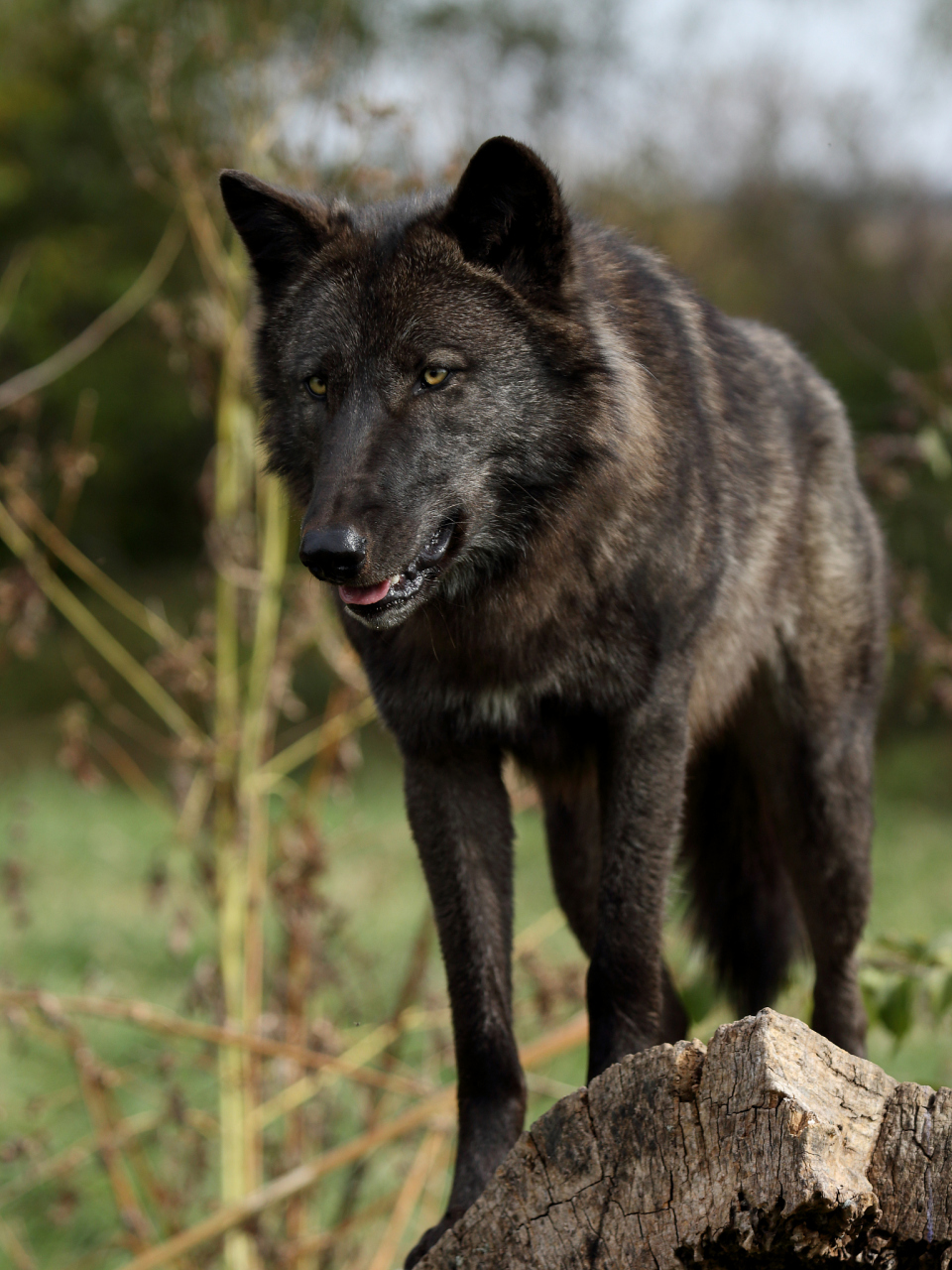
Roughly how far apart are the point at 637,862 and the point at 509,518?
0.79 meters

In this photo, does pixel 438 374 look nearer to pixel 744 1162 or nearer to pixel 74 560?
pixel 744 1162

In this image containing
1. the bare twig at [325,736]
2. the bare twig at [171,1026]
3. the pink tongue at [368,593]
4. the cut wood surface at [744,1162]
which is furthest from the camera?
the bare twig at [325,736]

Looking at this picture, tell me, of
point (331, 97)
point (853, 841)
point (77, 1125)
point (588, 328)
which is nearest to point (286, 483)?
point (588, 328)

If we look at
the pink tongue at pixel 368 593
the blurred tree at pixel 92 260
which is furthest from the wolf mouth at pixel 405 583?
the blurred tree at pixel 92 260

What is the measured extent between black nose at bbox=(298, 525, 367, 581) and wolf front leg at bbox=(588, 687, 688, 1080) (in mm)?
776

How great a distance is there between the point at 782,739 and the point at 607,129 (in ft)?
46.3

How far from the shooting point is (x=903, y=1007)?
3.24 metres

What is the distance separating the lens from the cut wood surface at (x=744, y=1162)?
1.85 m

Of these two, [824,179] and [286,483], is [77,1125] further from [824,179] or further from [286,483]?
[824,179]

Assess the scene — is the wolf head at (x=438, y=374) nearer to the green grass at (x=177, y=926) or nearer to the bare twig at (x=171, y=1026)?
the bare twig at (x=171, y=1026)

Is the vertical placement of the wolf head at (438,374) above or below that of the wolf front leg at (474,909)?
above

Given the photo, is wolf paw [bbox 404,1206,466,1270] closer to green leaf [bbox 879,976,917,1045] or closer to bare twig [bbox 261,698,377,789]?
green leaf [bbox 879,976,917,1045]

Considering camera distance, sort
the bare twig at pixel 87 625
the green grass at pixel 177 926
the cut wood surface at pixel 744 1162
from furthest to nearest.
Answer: the green grass at pixel 177 926 < the bare twig at pixel 87 625 < the cut wood surface at pixel 744 1162

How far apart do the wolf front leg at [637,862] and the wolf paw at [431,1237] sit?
1.36 ft
